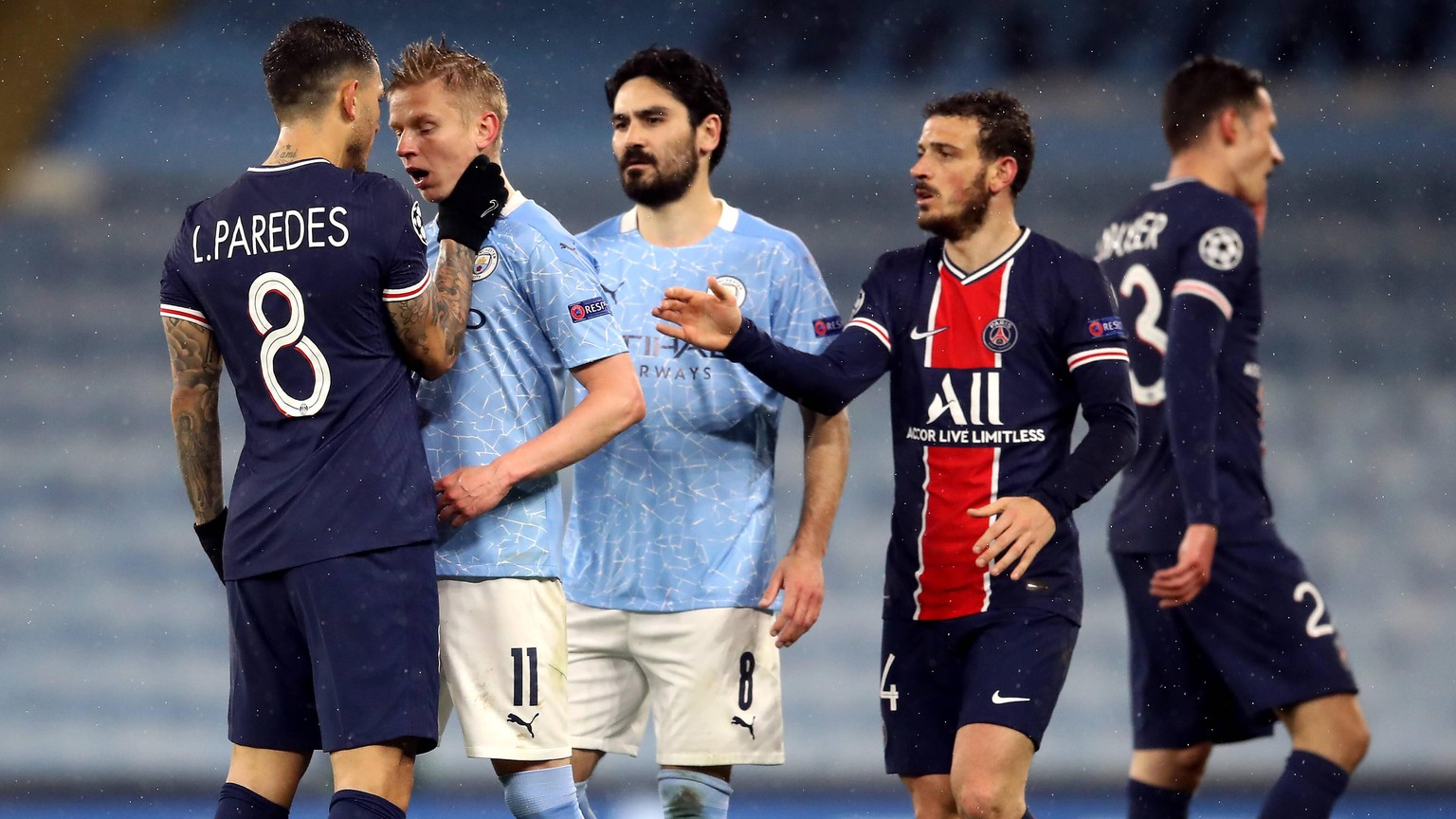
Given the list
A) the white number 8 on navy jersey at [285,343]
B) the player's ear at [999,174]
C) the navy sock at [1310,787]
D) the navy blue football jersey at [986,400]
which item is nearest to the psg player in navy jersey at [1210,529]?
the navy sock at [1310,787]

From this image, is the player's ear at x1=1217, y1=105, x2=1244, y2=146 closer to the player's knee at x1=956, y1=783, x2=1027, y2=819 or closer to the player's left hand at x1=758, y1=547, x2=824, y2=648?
the player's left hand at x1=758, y1=547, x2=824, y2=648

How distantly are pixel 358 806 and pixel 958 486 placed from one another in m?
1.66

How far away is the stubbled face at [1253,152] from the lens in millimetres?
4945

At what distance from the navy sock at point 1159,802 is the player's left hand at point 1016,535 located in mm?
1372

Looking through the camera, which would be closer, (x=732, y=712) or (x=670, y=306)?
(x=670, y=306)

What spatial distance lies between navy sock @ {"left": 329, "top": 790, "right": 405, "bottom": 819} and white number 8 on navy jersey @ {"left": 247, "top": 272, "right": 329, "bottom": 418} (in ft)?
2.48

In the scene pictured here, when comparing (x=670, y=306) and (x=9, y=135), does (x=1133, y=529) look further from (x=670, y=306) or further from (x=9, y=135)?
(x=9, y=135)

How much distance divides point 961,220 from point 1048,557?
0.90m

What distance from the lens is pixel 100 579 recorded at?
905cm

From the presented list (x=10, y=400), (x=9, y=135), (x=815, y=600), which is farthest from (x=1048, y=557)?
(x=9, y=135)

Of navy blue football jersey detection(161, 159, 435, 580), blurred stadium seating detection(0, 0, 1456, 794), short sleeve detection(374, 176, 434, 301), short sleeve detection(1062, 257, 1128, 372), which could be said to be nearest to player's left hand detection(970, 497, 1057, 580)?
short sleeve detection(1062, 257, 1128, 372)

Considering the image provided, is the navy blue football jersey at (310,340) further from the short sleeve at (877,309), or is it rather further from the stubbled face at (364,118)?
the short sleeve at (877,309)

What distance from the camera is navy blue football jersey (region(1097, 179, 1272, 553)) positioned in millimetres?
4414

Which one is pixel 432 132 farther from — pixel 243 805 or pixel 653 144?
pixel 243 805
